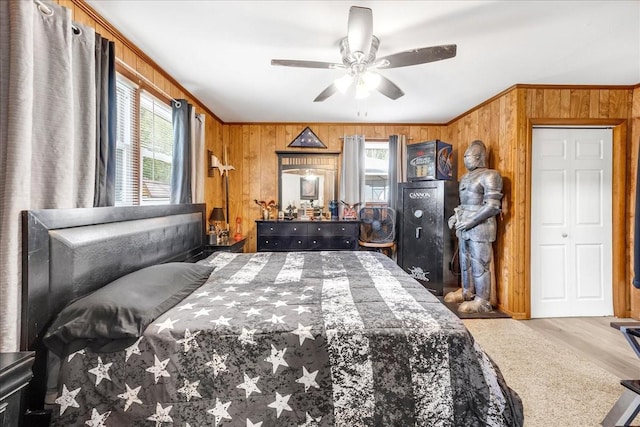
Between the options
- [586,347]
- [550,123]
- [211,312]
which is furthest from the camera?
[550,123]

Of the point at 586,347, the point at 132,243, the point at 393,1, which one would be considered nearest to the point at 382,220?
the point at 586,347

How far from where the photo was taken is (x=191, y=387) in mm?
1215

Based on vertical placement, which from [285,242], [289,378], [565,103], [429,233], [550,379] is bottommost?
[550,379]

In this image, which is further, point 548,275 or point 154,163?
point 548,275

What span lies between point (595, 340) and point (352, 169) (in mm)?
3407

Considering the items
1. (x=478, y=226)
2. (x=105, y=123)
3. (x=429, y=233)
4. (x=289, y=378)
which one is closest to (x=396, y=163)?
(x=429, y=233)

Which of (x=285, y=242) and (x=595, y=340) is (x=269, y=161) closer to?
(x=285, y=242)

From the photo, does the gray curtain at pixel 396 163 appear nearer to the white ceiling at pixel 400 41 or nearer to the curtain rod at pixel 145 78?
the white ceiling at pixel 400 41

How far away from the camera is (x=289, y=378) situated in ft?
4.00

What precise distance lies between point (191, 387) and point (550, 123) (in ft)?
13.4

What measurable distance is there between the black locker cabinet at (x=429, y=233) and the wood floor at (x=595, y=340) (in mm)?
1098

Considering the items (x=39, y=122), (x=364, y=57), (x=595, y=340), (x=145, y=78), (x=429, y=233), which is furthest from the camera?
(x=429, y=233)

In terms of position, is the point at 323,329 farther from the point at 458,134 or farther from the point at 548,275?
the point at 458,134

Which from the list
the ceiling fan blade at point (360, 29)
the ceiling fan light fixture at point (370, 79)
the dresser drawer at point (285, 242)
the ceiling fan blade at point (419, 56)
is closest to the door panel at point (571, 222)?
the ceiling fan blade at point (419, 56)
